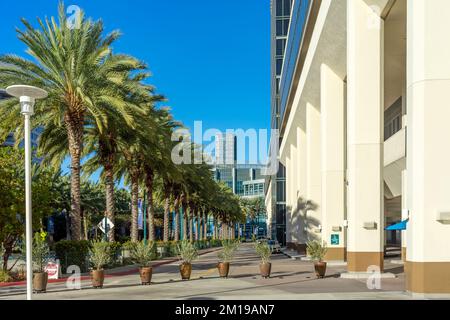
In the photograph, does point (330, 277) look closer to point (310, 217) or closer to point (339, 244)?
point (339, 244)

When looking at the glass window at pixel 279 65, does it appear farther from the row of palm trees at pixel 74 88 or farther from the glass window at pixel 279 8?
the row of palm trees at pixel 74 88

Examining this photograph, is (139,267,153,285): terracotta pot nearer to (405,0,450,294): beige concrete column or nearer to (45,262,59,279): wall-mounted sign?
(45,262,59,279): wall-mounted sign

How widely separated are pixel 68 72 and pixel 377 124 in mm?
15055

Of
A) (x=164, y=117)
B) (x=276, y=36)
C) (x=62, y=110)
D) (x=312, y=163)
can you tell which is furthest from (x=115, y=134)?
(x=276, y=36)

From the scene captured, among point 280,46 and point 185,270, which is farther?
point 280,46

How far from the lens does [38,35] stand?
87.1 feet

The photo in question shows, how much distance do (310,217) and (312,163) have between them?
4.44 meters

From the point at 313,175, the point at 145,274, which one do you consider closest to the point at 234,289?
the point at 145,274

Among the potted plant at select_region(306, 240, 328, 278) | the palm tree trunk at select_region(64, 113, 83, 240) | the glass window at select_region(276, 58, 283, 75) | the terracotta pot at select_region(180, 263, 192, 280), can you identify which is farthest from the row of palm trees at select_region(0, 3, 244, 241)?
the glass window at select_region(276, 58, 283, 75)

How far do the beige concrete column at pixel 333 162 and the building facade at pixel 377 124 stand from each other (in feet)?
0.21

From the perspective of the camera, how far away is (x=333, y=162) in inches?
1320

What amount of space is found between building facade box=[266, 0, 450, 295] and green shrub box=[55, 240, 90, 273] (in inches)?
536

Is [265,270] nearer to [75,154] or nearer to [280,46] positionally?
[75,154]

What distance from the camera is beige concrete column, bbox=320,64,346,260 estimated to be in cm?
3306
